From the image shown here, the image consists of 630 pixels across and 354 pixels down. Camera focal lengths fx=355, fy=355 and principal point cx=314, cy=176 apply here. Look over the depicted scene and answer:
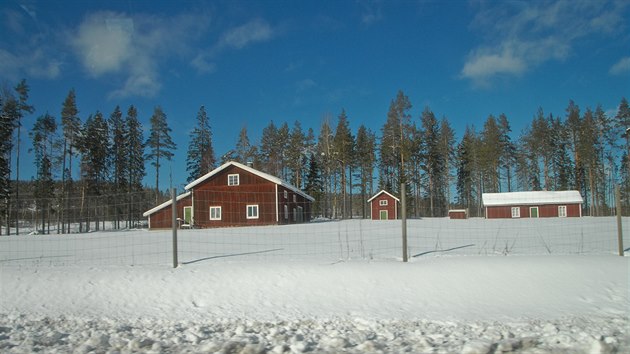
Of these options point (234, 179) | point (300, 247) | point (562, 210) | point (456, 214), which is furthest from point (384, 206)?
point (300, 247)

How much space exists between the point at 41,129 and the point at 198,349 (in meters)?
44.0

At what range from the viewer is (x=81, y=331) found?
15.6ft

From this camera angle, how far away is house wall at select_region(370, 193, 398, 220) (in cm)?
4260

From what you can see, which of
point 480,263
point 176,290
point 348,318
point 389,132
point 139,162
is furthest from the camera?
point 389,132

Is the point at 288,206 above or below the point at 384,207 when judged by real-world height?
above

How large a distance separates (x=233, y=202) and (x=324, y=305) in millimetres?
27196

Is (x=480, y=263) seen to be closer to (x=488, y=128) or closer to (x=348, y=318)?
(x=348, y=318)

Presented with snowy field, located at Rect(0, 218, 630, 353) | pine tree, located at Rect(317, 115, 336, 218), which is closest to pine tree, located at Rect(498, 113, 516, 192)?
pine tree, located at Rect(317, 115, 336, 218)

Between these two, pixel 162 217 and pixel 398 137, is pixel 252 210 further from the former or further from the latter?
pixel 398 137

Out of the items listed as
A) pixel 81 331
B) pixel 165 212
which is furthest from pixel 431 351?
pixel 165 212

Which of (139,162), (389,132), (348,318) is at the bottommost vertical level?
(348,318)

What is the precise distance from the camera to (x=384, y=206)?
43.1m

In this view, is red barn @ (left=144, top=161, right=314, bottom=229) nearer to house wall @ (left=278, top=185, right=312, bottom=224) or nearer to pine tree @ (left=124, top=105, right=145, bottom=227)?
house wall @ (left=278, top=185, right=312, bottom=224)

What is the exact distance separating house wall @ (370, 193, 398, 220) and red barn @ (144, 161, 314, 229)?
13.9m
